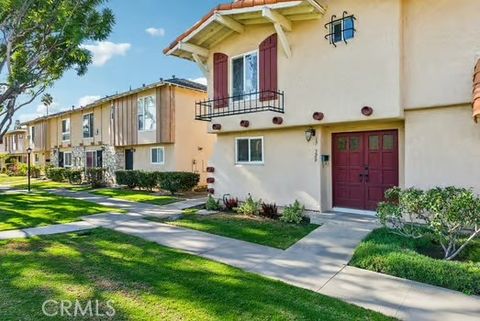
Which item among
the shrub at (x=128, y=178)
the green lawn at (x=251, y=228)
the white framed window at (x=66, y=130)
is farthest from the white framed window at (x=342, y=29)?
the white framed window at (x=66, y=130)

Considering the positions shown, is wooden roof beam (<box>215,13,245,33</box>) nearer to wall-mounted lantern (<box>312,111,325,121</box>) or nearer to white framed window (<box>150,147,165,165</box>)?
wall-mounted lantern (<box>312,111,325,121</box>)

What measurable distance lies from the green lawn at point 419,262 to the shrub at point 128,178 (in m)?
15.2

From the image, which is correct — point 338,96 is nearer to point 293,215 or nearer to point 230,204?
point 293,215

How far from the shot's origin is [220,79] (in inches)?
494

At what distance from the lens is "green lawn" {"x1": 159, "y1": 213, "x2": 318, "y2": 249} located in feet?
25.4

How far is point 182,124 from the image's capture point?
18.9 meters

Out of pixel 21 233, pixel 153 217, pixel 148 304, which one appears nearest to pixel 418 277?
pixel 148 304

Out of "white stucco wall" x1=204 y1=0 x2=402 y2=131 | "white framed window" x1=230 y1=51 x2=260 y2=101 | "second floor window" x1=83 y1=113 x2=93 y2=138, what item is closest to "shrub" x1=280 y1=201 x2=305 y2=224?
"white stucco wall" x1=204 y1=0 x2=402 y2=131

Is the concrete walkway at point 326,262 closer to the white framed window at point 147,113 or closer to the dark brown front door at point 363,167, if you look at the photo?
the dark brown front door at point 363,167

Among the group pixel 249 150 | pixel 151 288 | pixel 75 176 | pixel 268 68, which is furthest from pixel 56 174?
pixel 151 288

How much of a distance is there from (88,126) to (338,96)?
21.8 metres

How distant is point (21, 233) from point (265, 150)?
7607 mm

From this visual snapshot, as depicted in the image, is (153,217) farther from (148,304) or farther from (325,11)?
(325,11)

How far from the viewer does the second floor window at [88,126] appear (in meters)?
25.0
